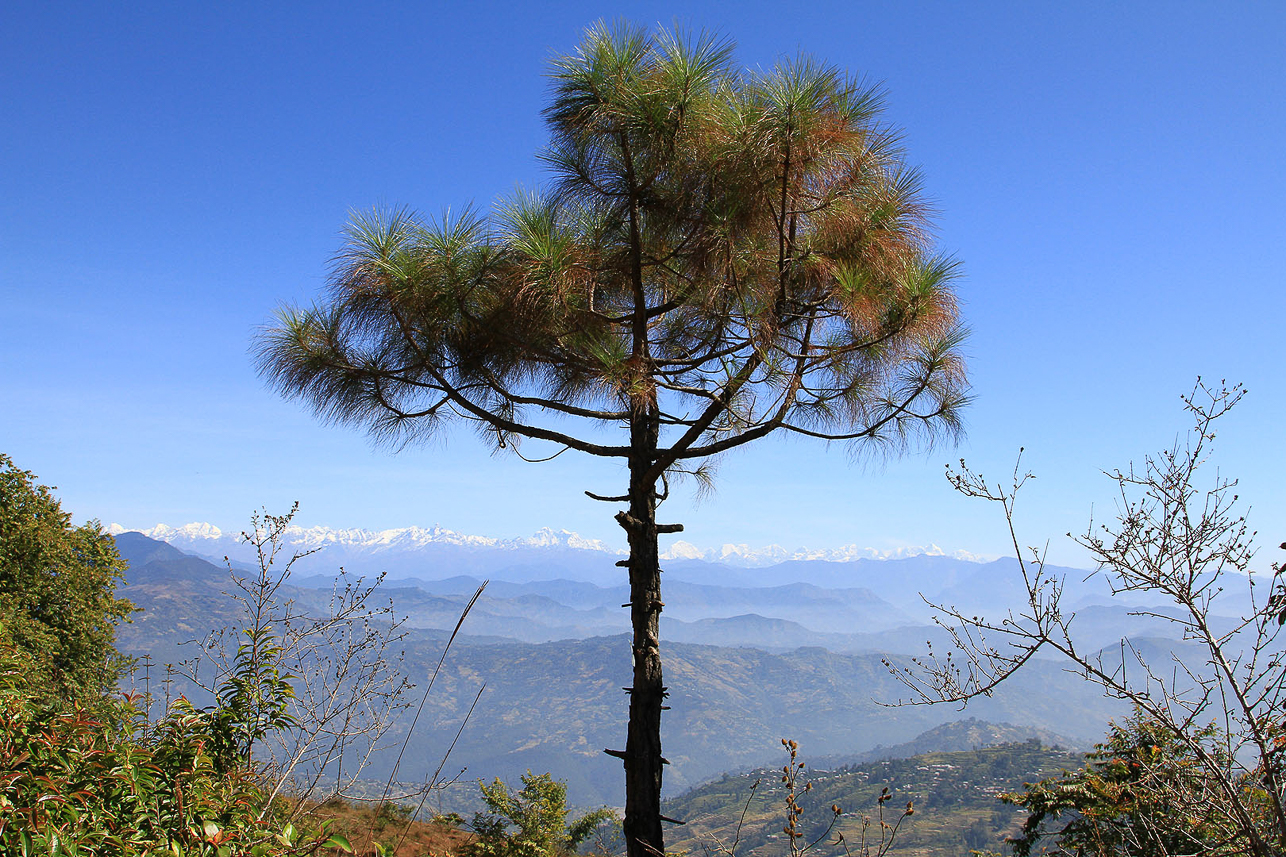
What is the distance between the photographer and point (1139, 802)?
342cm

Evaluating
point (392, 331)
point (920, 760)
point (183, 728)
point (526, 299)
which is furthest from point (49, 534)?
point (920, 760)

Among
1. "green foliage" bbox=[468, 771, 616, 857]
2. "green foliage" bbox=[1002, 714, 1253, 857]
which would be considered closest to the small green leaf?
"green foliage" bbox=[1002, 714, 1253, 857]

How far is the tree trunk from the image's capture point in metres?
4.06

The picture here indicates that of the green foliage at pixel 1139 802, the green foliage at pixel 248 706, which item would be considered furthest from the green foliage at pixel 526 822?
the green foliage at pixel 248 706

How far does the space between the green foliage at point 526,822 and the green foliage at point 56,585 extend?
22.1ft

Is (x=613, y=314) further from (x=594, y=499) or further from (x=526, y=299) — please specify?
(x=594, y=499)

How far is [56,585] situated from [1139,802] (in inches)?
603

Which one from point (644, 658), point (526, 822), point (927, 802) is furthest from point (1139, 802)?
point (927, 802)

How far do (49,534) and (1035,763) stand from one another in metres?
81.5

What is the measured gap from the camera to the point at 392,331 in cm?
467

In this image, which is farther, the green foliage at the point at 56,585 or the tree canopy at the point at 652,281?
the green foliage at the point at 56,585

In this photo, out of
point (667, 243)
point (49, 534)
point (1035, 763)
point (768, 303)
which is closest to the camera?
point (768, 303)

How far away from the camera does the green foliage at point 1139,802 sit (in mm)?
2314

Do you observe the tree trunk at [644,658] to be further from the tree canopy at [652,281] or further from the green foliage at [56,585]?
the green foliage at [56,585]
